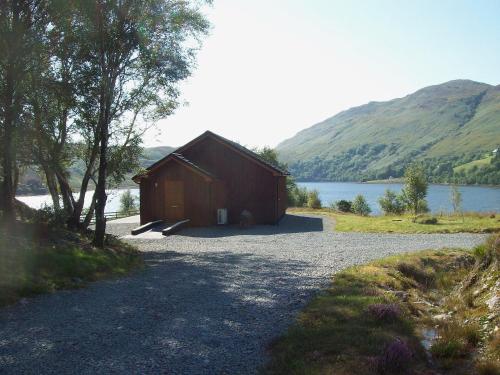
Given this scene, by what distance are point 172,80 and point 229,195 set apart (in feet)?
45.7

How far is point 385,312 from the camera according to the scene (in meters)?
8.45

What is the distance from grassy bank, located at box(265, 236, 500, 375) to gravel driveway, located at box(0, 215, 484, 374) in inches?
23.0

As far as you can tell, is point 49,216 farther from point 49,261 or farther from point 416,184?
point 416,184

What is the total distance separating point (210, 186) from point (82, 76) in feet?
48.4

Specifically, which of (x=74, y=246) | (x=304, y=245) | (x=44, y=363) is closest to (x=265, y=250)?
(x=304, y=245)

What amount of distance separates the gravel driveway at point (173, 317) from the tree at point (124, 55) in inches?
230

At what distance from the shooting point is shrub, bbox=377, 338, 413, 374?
20.4 feet

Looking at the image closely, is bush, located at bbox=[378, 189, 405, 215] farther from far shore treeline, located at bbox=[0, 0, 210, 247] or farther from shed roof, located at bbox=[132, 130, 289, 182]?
far shore treeline, located at bbox=[0, 0, 210, 247]

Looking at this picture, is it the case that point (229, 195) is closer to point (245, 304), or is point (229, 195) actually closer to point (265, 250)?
point (265, 250)

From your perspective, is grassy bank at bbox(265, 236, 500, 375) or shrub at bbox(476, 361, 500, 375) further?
grassy bank at bbox(265, 236, 500, 375)

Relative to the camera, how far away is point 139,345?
7.28 metres

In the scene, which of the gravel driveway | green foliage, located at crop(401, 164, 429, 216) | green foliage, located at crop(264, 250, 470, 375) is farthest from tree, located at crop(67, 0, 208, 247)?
green foliage, located at crop(401, 164, 429, 216)

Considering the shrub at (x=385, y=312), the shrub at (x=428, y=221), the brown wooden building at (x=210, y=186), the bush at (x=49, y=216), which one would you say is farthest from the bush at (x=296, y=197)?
the shrub at (x=385, y=312)

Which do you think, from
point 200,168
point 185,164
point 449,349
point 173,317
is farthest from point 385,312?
point 200,168
